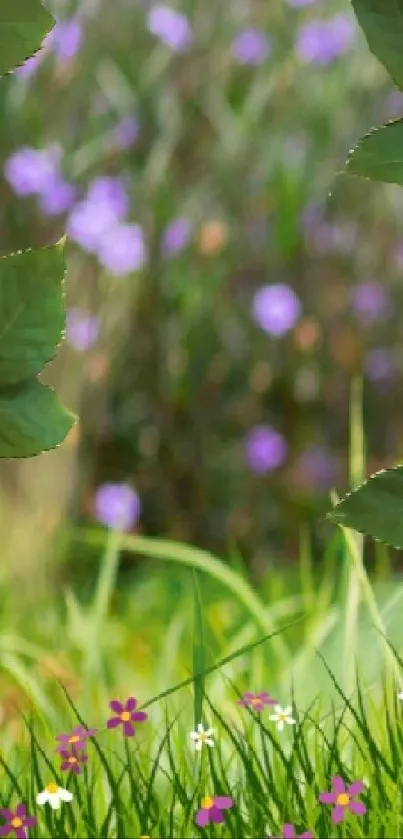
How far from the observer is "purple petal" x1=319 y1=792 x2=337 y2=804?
0.75m

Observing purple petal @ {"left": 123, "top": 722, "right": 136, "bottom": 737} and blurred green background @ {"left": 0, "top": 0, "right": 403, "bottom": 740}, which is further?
blurred green background @ {"left": 0, "top": 0, "right": 403, "bottom": 740}

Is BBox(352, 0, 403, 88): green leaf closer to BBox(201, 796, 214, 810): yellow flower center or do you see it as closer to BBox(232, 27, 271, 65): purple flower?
BBox(201, 796, 214, 810): yellow flower center

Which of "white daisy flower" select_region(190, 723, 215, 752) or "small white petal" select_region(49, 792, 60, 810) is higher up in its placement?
"white daisy flower" select_region(190, 723, 215, 752)

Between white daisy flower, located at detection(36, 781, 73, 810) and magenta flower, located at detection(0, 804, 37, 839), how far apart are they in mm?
13

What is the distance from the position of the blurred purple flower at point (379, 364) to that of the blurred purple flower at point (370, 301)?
2.8 inches

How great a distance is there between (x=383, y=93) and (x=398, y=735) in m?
1.87

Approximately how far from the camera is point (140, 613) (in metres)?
1.98

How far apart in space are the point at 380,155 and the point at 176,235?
151cm

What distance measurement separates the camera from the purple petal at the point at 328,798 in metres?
0.75

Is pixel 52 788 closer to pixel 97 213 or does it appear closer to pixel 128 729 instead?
pixel 128 729

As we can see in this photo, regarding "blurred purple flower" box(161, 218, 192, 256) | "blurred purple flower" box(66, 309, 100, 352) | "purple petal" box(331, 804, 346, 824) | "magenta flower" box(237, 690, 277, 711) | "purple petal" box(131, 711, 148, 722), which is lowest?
"purple petal" box(331, 804, 346, 824)

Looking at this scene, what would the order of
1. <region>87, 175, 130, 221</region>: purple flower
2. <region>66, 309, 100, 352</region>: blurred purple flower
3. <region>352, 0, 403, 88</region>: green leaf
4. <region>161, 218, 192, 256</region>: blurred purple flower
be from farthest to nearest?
1. <region>161, 218, 192, 256</region>: blurred purple flower
2. <region>87, 175, 130, 221</region>: purple flower
3. <region>66, 309, 100, 352</region>: blurred purple flower
4. <region>352, 0, 403, 88</region>: green leaf

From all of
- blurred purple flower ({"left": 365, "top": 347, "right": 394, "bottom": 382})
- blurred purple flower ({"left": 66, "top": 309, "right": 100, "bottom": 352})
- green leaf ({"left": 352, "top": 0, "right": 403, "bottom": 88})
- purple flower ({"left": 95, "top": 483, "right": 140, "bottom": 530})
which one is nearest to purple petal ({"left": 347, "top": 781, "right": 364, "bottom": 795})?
green leaf ({"left": 352, "top": 0, "right": 403, "bottom": 88})

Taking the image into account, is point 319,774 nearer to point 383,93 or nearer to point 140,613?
point 140,613
